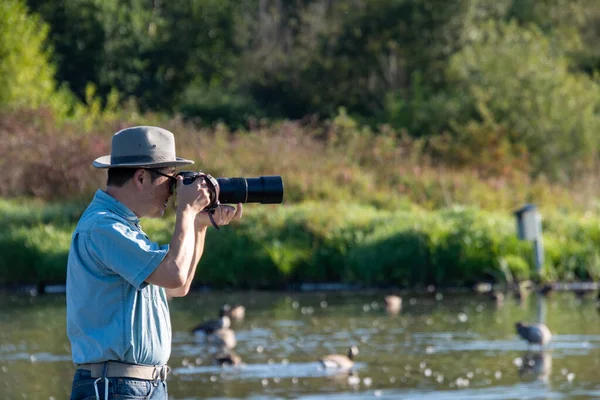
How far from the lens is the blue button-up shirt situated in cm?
435

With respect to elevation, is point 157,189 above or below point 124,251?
above

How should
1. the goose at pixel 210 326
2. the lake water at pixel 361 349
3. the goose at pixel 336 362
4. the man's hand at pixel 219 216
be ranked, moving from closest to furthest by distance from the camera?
the man's hand at pixel 219 216
the lake water at pixel 361 349
the goose at pixel 336 362
the goose at pixel 210 326

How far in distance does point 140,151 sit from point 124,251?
38 cm

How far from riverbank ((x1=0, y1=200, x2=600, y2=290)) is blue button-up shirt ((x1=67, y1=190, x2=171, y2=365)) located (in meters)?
14.3

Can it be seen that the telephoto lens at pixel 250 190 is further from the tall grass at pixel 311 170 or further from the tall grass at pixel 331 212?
the tall grass at pixel 311 170

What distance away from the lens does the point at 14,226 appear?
20672 mm

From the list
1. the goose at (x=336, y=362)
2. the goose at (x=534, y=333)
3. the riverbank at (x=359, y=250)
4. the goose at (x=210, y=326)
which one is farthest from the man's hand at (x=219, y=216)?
the riverbank at (x=359, y=250)

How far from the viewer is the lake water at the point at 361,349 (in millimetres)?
10508

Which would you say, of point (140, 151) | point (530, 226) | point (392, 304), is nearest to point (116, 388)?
Answer: point (140, 151)

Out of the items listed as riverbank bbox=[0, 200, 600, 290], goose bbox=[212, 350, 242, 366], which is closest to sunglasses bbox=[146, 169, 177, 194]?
goose bbox=[212, 350, 242, 366]

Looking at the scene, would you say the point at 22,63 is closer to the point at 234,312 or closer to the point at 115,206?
the point at 234,312

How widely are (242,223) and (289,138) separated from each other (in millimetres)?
6227

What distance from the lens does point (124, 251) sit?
14.3 feet

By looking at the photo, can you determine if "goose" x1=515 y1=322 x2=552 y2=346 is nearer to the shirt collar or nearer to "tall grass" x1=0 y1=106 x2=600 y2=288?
"tall grass" x1=0 y1=106 x2=600 y2=288
